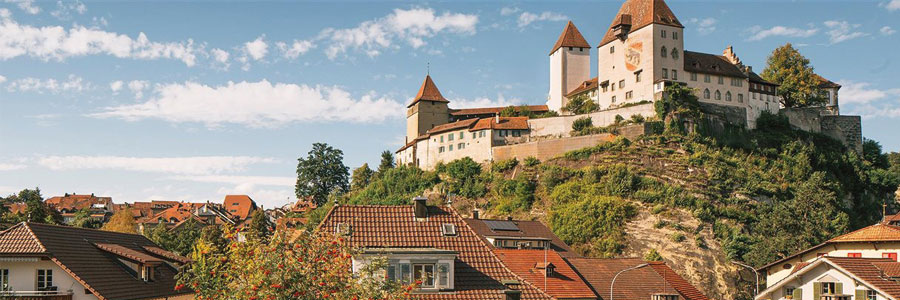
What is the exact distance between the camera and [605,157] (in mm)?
98750

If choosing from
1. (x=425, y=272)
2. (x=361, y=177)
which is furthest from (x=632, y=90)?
(x=425, y=272)

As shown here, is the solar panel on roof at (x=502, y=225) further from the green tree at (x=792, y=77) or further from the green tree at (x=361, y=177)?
the green tree at (x=361, y=177)

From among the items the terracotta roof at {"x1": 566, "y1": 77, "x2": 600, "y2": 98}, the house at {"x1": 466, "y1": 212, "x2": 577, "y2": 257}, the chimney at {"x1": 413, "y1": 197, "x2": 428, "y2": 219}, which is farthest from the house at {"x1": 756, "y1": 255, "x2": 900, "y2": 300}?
the terracotta roof at {"x1": 566, "y1": 77, "x2": 600, "y2": 98}

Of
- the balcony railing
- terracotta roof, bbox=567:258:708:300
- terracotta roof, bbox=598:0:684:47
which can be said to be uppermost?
terracotta roof, bbox=598:0:684:47

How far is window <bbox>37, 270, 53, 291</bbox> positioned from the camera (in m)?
35.7

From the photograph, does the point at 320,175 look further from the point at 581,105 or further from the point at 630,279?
the point at 630,279

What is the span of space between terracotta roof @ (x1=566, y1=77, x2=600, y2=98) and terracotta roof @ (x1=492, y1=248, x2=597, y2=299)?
63505 mm

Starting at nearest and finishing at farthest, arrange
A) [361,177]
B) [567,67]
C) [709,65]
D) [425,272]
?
[425,272]
[709,65]
[567,67]
[361,177]

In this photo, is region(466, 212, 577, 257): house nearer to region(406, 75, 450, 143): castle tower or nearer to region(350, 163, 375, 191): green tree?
region(406, 75, 450, 143): castle tower

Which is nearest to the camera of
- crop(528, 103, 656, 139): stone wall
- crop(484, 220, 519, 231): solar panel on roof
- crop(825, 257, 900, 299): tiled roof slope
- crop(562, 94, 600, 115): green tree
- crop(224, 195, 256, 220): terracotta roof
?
crop(825, 257, 900, 299): tiled roof slope

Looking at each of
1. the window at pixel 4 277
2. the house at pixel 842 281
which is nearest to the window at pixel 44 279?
the window at pixel 4 277

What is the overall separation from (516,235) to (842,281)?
3004 centimetres

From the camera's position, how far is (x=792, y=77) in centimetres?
11650

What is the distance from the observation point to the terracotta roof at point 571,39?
118 metres
